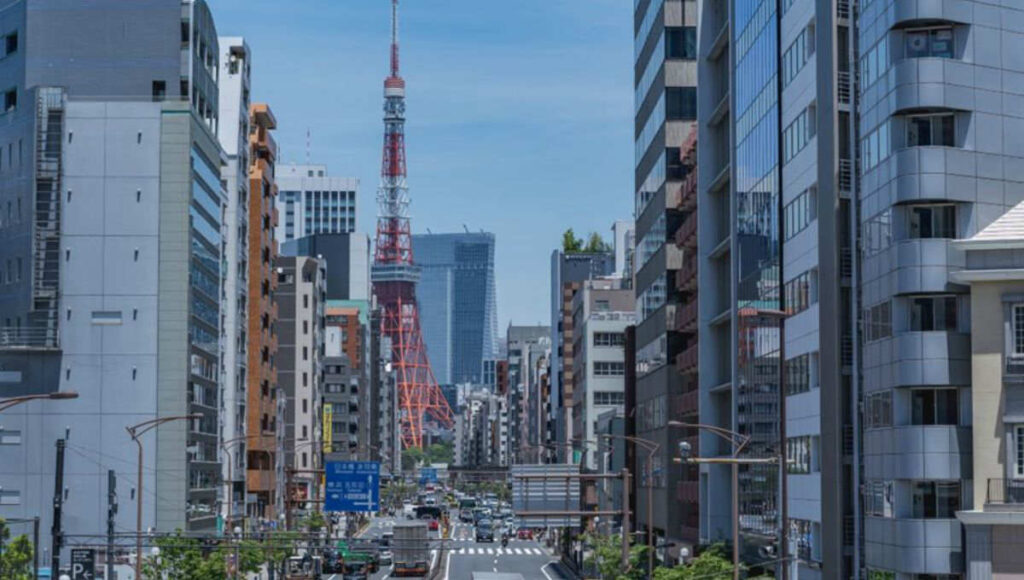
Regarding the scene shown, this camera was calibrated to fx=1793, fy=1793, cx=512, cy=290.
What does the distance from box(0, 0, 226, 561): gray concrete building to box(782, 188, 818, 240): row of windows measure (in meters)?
48.2

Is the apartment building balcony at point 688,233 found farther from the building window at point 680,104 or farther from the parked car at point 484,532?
the parked car at point 484,532

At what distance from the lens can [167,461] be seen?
357 ft

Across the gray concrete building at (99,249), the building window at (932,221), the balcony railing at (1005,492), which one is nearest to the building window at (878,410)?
the balcony railing at (1005,492)

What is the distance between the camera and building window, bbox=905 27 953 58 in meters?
53.7

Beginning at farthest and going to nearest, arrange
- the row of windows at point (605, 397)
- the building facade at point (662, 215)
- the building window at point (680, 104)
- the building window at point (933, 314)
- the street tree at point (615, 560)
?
→ the row of windows at point (605, 397), the building window at point (680, 104), the building facade at point (662, 215), the street tree at point (615, 560), the building window at point (933, 314)

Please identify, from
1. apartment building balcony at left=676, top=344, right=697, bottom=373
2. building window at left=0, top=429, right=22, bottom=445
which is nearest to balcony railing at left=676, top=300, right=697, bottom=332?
apartment building balcony at left=676, top=344, right=697, bottom=373

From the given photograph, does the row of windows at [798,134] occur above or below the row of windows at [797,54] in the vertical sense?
below

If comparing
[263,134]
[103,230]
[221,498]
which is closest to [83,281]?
[103,230]

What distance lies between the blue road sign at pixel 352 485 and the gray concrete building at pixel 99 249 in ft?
30.1

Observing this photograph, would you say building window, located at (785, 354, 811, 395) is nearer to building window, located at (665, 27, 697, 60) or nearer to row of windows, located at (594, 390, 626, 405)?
building window, located at (665, 27, 697, 60)

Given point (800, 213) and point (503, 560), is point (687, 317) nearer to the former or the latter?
point (800, 213)

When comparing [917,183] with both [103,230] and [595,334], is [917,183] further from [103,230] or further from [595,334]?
[595,334]

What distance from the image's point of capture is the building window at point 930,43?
176ft

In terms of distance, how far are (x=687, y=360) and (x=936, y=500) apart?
44571 millimetres
